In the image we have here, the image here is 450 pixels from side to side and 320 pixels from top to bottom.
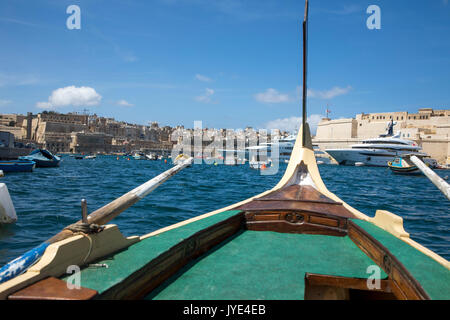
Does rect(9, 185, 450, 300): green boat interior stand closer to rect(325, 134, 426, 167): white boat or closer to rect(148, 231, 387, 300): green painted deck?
rect(148, 231, 387, 300): green painted deck

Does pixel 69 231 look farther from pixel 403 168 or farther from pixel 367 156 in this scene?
pixel 367 156

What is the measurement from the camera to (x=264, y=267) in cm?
362

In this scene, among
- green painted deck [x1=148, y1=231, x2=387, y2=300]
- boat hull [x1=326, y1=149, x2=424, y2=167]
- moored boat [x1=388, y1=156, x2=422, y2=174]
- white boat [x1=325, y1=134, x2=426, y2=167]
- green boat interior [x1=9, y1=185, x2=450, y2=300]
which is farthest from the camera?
boat hull [x1=326, y1=149, x2=424, y2=167]

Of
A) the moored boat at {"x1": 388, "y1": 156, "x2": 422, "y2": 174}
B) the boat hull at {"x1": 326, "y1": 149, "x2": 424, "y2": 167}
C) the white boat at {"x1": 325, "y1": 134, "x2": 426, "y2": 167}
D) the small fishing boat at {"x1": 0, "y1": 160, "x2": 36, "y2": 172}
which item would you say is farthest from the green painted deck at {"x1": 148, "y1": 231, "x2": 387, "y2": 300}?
the boat hull at {"x1": 326, "y1": 149, "x2": 424, "y2": 167}

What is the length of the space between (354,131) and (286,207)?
258 feet

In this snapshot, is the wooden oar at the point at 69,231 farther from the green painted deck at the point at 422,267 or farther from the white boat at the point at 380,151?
the white boat at the point at 380,151

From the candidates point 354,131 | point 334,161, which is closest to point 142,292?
point 334,161

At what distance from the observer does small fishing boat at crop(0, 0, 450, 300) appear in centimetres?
234

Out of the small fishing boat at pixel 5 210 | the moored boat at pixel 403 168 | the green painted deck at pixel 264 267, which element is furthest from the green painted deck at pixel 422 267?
the moored boat at pixel 403 168

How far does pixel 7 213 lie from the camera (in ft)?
27.6

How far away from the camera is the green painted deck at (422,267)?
2.41 meters

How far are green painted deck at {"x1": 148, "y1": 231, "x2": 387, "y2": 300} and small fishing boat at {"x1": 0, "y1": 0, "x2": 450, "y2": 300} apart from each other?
11 mm
